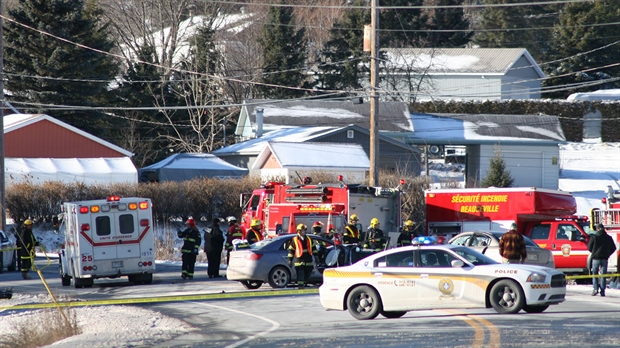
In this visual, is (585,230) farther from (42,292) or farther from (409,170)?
(409,170)

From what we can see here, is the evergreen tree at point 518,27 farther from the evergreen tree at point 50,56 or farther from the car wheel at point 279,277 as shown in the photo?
the car wheel at point 279,277

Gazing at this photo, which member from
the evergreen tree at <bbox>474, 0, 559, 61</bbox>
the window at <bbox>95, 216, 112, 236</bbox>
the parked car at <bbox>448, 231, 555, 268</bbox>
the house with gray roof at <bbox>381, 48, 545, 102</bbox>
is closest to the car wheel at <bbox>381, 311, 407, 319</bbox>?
the parked car at <bbox>448, 231, 555, 268</bbox>

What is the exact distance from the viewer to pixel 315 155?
1832 inches

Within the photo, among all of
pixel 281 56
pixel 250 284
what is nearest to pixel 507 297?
pixel 250 284

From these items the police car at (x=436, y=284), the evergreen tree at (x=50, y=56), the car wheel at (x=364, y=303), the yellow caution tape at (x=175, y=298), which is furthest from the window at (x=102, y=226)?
the evergreen tree at (x=50, y=56)

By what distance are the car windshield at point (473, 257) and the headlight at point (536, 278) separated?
0.73 meters

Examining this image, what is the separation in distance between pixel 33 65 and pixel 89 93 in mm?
3556

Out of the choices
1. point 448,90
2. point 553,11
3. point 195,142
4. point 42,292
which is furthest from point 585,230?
point 553,11

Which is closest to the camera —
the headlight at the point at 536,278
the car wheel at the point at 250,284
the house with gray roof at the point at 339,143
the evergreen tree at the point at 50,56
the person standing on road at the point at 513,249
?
the headlight at the point at 536,278

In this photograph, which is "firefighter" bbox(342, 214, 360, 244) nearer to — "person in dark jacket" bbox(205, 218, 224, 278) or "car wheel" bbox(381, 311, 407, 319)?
"person in dark jacket" bbox(205, 218, 224, 278)

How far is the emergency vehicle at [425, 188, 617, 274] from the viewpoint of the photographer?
71.3 feet

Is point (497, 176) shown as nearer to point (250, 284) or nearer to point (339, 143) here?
point (339, 143)

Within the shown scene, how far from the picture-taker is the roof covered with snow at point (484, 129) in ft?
182

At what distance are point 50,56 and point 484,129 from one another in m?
27.6
